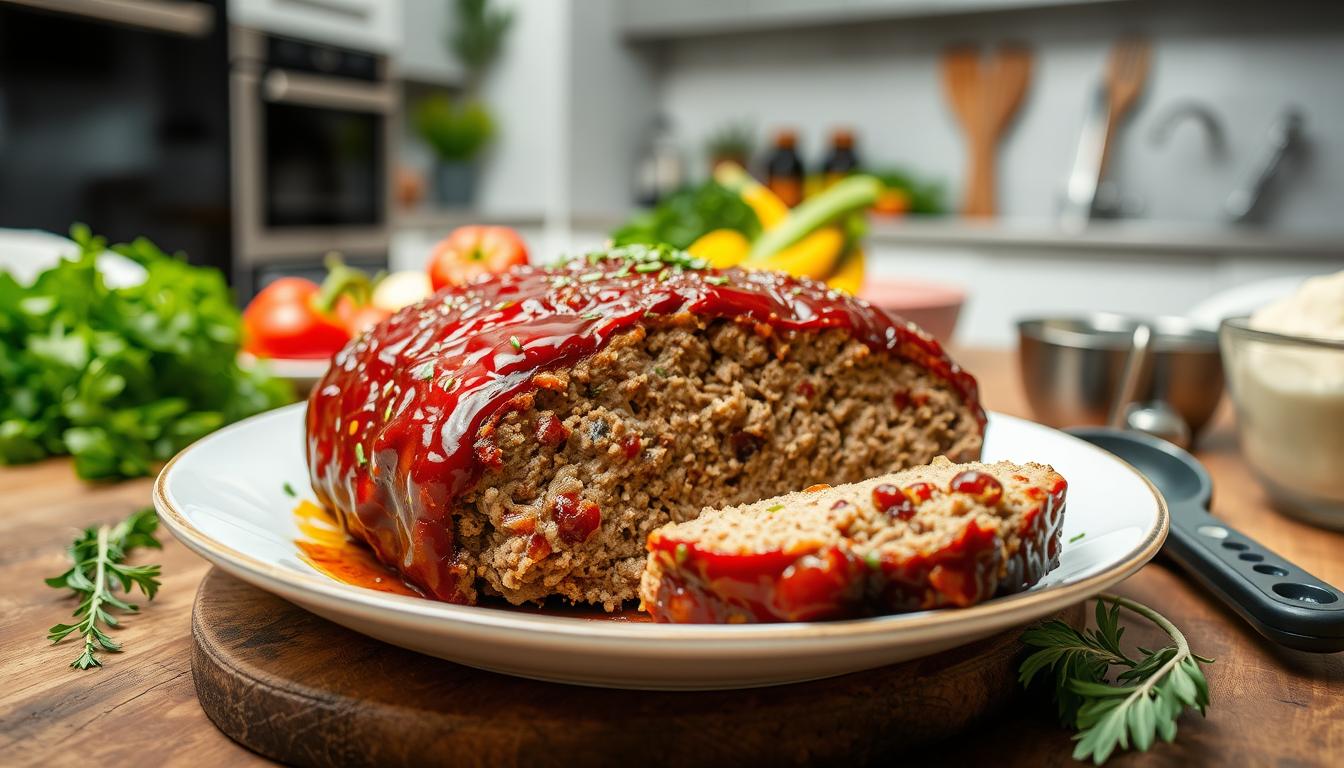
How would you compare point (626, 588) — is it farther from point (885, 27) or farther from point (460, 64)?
point (460, 64)

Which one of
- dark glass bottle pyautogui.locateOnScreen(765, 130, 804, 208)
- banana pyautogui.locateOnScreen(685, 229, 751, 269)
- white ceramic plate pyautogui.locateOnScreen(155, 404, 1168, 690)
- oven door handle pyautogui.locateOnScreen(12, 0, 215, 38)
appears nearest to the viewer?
white ceramic plate pyautogui.locateOnScreen(155, 404, 1168, 690)

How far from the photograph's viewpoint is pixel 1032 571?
0.96 metres

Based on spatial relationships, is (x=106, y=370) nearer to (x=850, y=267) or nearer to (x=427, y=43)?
(x=850, y=267)

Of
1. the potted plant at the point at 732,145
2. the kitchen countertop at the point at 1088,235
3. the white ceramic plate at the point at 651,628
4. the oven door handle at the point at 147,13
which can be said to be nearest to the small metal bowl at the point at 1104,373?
the white ceramic plate at the point at 651,628

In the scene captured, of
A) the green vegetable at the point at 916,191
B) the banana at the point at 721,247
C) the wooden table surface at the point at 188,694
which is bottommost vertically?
the wooden table surface at the point at 188,694

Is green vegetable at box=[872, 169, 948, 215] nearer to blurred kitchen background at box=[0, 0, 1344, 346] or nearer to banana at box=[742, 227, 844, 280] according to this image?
blurred kitchen background at box=[0, 0, 1344, 346]

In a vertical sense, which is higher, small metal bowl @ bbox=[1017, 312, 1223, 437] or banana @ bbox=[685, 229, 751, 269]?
banana @ bbox=[685, 229, 751, 269]

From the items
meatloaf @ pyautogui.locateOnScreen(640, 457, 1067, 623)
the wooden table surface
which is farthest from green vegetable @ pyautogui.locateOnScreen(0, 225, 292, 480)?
meatloaf @ pyautogui.locateOnScreen(640, 457, 1067, 623)

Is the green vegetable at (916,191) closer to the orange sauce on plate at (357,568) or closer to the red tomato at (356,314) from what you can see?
the red tomato at (356,314)

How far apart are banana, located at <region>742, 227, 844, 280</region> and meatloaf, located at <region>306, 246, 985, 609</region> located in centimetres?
138

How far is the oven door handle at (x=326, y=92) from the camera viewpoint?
5.53 m

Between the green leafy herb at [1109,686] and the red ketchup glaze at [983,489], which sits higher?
the red ketchup glaze at [983,489]

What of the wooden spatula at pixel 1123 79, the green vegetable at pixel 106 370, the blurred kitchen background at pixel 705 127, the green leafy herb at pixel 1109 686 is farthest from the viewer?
the wooden spatula at pixel 1123 79

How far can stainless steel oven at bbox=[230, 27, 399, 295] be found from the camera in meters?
5.46
